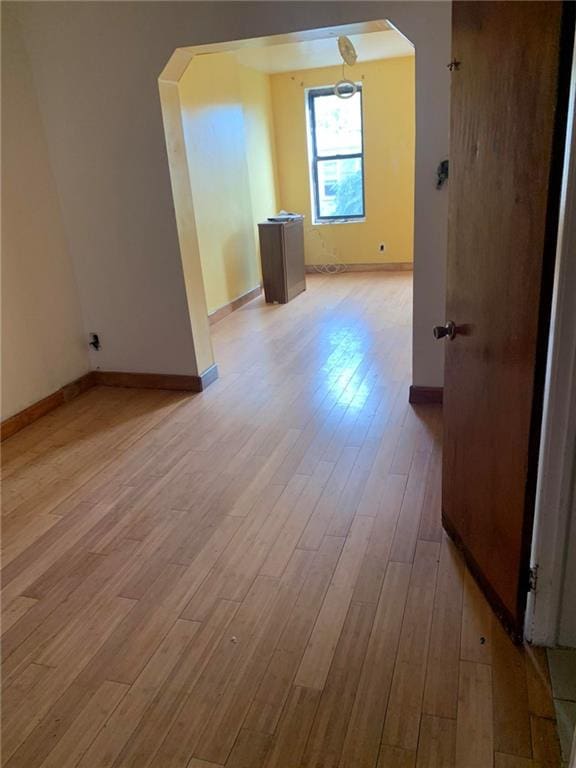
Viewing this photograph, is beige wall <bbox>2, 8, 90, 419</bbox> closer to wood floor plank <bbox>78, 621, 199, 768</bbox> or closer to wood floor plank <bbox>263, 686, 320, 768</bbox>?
wood floor plank <bbox>78, 621, 199, 768</bbox>

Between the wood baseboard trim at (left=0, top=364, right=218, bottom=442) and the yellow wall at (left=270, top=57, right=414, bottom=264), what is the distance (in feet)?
13.0

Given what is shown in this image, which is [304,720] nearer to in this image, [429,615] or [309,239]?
[429,615]

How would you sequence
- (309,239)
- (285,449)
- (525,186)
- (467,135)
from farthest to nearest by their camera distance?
1. (309,239)
2. (285,449)
3. (467,135)
4. (525,186)

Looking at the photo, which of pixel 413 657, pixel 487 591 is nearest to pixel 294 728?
pixel 413 657

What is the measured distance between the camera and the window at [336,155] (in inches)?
262

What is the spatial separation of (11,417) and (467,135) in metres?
2.84

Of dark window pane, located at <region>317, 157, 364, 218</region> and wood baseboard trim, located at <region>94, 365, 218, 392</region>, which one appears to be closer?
wood baseboard trim, located at <region>94, 365, 218, 392</region>

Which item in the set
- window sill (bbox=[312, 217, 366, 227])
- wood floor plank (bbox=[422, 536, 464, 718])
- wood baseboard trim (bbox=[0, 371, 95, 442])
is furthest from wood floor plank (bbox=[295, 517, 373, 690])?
window sill (bbox=[312, 217, 366, 227])

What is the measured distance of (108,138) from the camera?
320cm

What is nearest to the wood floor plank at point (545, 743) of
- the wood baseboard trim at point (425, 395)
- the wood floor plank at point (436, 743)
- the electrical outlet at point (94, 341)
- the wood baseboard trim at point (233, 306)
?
the wood floor plank at point (436, 743)

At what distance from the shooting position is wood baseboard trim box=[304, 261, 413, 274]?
7.04 m

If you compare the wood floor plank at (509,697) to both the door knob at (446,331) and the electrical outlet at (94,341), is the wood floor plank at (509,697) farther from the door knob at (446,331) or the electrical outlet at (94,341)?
the electrical outlet at (94,341)

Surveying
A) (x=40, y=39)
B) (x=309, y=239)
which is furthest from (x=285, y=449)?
(x=309, y=239)

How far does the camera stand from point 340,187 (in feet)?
23.1
